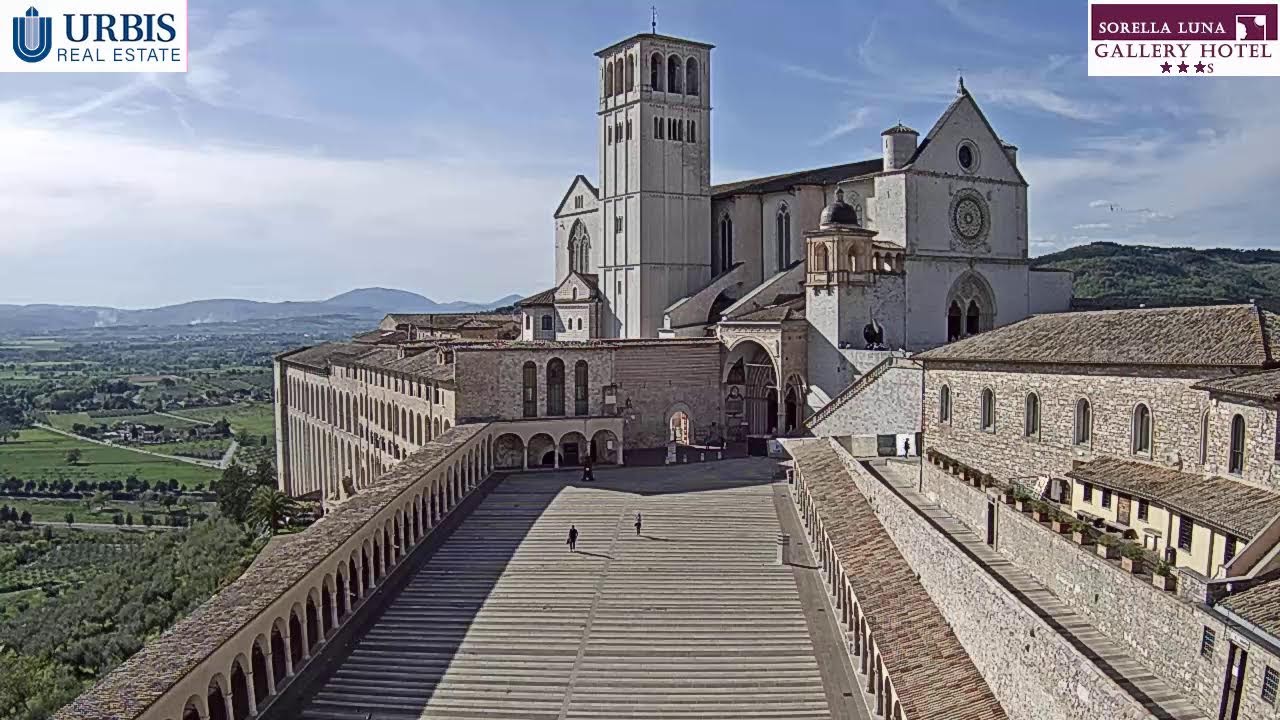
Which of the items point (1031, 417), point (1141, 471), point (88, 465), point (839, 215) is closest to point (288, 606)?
point (1141, 471)

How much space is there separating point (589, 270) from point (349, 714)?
41.9 metres

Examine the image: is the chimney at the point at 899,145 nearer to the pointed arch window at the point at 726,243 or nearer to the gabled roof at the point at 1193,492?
the pointed arch window at the point at 726,243

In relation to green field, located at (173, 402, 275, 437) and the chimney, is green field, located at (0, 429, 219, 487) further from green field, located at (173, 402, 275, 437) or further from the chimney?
the chimney

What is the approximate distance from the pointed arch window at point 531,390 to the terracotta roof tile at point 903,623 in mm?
16169

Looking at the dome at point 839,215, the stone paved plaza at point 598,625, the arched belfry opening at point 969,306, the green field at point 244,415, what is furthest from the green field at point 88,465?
the stone paved plaza at point 598,625

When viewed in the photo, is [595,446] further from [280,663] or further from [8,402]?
[8,402]

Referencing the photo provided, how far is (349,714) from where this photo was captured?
68.9ft

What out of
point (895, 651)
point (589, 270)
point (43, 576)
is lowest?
point (43, 576)

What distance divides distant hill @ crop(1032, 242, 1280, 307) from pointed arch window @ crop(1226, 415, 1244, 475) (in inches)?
2157

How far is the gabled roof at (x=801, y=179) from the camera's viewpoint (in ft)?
169

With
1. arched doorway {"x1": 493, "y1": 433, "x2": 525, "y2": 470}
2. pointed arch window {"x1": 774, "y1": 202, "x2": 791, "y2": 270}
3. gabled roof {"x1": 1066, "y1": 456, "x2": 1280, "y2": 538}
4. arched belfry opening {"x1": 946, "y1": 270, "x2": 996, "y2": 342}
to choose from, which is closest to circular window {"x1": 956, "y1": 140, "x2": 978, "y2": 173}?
arched belfry opening {"x1": 946, "y1": 270, "x2": 996, "y2": 342}

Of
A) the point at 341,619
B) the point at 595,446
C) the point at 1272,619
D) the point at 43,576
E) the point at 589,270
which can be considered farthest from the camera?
the point at 43,576

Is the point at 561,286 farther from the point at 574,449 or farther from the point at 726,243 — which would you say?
the point at 574,449

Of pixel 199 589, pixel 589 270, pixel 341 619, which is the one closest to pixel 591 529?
pixel 341 619
